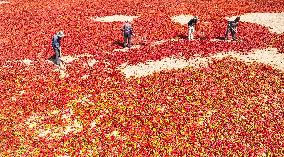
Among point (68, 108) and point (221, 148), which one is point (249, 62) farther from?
point (68, 108)

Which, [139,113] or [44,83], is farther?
[44,83]

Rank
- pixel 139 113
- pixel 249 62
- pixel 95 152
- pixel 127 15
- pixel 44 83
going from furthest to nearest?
pixel 127 15
pixel 249 62
pixel 44 83
pixel 139 113
pixel 95 152

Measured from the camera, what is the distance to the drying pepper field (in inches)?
789

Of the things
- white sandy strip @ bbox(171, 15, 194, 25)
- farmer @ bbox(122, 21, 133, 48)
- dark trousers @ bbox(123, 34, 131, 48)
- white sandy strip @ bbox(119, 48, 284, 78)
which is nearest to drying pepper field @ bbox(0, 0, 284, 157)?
white sandy strip @ bbox(119, 48, 284, 78)

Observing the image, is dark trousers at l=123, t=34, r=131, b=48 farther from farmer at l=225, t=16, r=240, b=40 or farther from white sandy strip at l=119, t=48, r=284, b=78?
farmer at l=225, t=16, r=240, b=40

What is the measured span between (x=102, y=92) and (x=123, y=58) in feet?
22.4

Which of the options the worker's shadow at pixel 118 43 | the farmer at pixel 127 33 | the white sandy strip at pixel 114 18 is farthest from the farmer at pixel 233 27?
the white sandy strip at pixel 114 18

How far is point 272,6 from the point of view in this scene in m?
53.9

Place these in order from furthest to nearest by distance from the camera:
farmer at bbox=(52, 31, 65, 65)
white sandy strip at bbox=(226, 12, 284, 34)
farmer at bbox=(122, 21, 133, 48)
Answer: white sandy strip at bbox=(226, 12, 284, 34), farmer at bbox=(122, 21, 133, 48), farmer at bbox=(52, 31, 65, 65)

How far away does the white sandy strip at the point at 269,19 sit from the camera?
137ft

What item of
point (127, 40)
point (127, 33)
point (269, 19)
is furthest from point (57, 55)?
point (269, 19)

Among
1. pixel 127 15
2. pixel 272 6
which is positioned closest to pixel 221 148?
pixel 127 15

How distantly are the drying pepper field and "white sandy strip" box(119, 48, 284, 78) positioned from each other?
0.52 metres

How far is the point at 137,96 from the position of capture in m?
25.2
